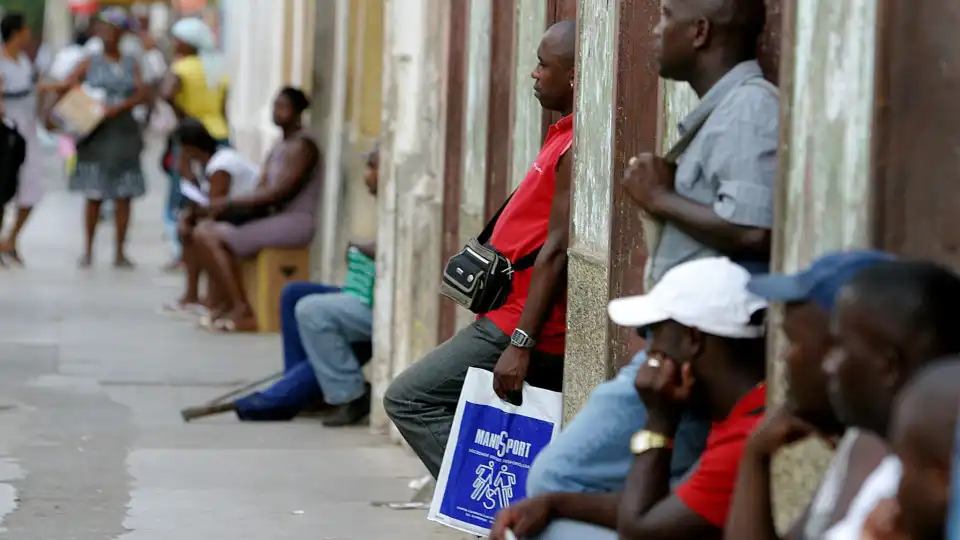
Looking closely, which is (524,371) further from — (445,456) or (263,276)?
(263,276)

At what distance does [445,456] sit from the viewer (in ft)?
19.0

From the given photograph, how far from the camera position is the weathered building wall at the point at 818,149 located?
3678mm

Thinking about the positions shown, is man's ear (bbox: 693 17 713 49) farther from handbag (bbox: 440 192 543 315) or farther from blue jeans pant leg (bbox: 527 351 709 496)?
handbag (bbox: 440 192 543 315)

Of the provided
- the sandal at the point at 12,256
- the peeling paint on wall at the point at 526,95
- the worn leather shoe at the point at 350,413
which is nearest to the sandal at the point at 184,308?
the sandal at the point at 12,256

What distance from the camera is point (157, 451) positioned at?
27.3ft

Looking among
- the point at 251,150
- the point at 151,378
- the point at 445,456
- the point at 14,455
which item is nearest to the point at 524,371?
the point at 445,456

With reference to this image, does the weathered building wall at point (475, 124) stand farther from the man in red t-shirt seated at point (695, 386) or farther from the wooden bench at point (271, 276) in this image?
the wooden bench at point (271, 276)

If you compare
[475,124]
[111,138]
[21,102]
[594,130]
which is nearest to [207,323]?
[111,138]

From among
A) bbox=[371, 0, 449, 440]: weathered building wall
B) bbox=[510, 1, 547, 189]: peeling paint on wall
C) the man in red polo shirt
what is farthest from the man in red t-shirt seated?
bbox=[371, 0, 449, 440]: weathered building wall

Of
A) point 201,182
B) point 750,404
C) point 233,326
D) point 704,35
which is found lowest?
point 233,326

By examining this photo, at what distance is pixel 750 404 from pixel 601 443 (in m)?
0.46

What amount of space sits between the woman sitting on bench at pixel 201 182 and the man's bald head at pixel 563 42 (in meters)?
6.07

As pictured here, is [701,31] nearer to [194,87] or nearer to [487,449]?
[487,449]

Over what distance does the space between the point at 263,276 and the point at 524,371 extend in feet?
22.4
